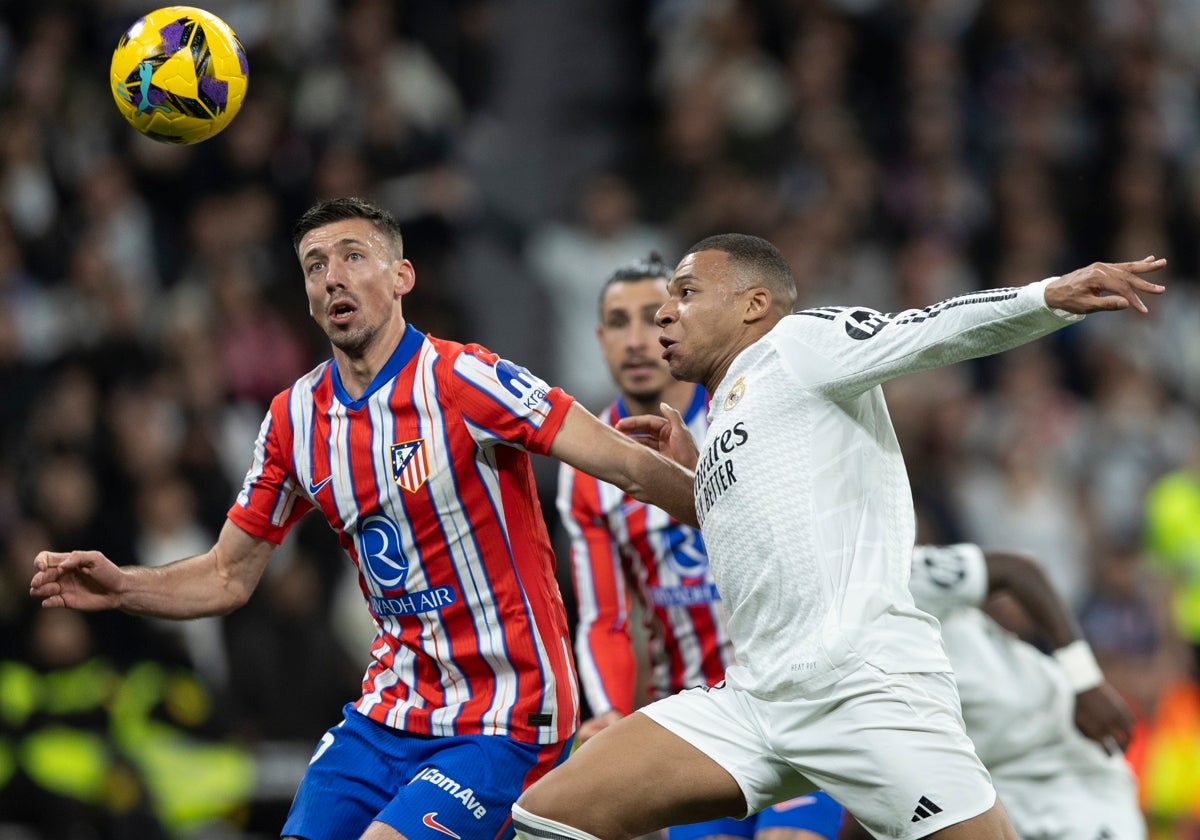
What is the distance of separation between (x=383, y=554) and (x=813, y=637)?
132cm

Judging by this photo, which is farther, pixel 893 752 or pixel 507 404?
pixel 507 404

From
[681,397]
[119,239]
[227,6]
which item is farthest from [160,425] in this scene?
[681,397]

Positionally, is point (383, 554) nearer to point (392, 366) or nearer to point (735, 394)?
point (392, 366)

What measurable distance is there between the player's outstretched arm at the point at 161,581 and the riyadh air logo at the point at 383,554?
0.59 metres

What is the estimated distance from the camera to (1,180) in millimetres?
10875

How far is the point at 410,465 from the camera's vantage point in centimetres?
485

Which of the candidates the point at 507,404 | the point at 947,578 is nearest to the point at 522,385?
the point at 507,404

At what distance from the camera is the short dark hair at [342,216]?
16.6ft

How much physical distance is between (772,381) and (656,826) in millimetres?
1276

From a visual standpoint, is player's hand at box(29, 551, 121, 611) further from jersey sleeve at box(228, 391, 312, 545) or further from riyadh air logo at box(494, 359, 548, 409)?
riyadh air logo at box(494, 359, 548, 409)

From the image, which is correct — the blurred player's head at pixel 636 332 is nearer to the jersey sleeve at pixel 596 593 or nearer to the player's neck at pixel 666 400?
the player's neck at pixel 666 400

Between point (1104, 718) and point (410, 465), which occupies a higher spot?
point (410, 465)

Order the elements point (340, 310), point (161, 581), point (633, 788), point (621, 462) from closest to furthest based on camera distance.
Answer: point (633, 788) < point (621, 462) < point (340, 310) < point (161, 581)

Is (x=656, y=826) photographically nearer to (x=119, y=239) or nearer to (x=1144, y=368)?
(x=119, y=239)
